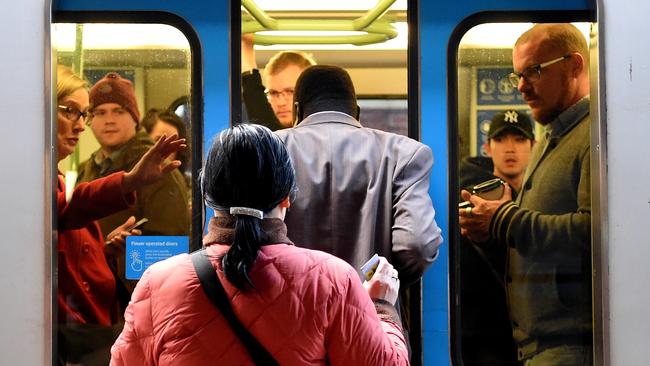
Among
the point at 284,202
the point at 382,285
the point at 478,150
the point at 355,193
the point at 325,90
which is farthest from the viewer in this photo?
the point at 478,150

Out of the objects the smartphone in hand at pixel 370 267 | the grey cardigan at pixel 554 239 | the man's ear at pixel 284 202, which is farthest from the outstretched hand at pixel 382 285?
the grey cardigan at pixel 554 239

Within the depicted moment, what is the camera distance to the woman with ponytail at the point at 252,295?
1764mm

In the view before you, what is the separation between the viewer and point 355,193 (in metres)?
2.89

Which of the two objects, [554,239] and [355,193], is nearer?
[355,193]

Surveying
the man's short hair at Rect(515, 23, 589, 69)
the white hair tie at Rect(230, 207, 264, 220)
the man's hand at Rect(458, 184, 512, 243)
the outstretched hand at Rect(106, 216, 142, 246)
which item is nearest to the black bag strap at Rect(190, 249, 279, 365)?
the white hair tie at Rect(230, 207, 264, 220)

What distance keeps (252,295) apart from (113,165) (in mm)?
1526

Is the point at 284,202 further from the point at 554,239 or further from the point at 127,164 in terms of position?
the point at 554,239

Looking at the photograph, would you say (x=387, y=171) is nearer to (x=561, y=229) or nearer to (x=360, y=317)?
(x=561, y=229)

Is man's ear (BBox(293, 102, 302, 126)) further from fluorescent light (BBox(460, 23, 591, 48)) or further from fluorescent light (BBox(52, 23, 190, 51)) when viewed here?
fluorescent light (BBox(460, 23, 591, 48))

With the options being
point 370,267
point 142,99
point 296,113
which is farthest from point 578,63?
point 142,99

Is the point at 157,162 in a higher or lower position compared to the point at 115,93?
lower

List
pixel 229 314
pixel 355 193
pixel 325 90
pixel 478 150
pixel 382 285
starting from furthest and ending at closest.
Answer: pixel 478 150 → pixel 325 90 → pixel 355 193 → pixel 382 285 → pixel 229 314

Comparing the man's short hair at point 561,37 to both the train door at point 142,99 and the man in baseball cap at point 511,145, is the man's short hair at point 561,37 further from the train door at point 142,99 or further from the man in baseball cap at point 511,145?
the train door at point 142,99

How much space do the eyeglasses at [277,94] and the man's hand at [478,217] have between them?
733 millimetres
